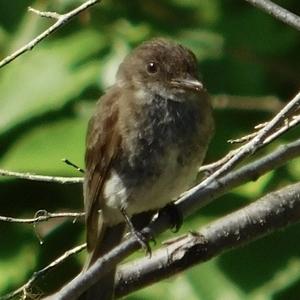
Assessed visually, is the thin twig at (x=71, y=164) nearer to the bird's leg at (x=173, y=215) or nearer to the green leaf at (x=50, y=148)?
→ the green leaf at (x=50, y=148)

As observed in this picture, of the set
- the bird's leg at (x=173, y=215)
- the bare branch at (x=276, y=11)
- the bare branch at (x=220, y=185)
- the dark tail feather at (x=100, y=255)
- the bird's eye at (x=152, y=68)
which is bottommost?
the dark tail feather at (x=100, y=255)

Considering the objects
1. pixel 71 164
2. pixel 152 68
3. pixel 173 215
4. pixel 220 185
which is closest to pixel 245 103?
pixel 152 68

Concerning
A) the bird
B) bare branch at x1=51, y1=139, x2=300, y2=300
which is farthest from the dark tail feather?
bare branch at x1=51, y1=139, x2=300, y2=300

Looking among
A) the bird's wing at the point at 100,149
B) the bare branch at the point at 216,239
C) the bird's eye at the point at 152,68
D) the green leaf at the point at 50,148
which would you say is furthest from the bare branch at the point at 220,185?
the bird's eye at the point at 152,68

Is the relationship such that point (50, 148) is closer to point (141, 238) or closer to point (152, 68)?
point (152, 68)

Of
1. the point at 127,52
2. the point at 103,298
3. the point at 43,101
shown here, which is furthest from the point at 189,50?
the point at 103,298

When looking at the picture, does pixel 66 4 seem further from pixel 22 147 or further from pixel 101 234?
pixel 101 234

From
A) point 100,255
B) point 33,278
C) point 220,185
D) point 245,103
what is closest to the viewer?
point 220,185
